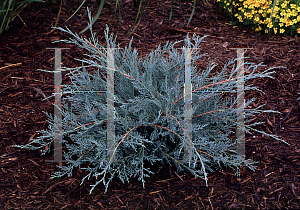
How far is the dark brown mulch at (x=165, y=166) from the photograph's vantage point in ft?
6.66

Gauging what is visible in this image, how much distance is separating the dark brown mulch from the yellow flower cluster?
15 centimetres

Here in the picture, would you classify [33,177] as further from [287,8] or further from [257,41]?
[287,8]

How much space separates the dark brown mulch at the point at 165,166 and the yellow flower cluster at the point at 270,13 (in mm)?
153

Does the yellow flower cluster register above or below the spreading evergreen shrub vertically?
above

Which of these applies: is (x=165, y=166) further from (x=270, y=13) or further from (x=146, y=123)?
(x=270, y=13)

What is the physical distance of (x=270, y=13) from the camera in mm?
3771

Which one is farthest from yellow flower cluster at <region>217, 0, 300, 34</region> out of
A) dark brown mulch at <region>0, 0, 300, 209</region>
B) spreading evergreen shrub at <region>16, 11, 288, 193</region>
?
spreading evergreen shrub at <region>16, 11, 288, 193</region>

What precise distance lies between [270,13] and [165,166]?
2487 millimetres

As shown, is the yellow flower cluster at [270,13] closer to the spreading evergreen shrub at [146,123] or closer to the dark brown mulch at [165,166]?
the dark brown mulch at [165,166]

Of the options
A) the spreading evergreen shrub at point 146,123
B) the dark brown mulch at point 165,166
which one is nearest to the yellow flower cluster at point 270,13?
the dark brown mulch at point 165,166

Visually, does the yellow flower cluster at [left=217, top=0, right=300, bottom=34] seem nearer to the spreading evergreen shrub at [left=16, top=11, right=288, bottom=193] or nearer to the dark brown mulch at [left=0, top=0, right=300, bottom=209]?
the dark brown mulch at [left=0, top=0, right=300, bottom=209]

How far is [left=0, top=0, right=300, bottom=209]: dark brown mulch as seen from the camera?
Result: 2.03 m

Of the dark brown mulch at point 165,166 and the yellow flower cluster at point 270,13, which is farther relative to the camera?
the yellow flower cluster at point 270,13

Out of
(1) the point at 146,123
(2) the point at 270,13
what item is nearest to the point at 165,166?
(1) the point at 146,123
